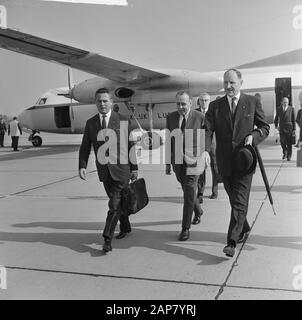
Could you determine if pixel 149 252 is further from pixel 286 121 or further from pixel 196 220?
pixel 286 121

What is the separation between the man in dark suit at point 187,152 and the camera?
4633 millimetres

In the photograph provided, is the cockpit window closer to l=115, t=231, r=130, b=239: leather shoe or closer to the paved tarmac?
the paved tarmac

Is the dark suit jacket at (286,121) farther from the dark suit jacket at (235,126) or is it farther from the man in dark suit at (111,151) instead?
the man in dark suit at (111,151)

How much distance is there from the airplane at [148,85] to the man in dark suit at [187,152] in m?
9.31

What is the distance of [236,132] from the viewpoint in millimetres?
4062

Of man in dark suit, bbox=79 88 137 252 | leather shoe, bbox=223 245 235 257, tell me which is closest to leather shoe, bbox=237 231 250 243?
leather shoe, bbox=223 245 235 257

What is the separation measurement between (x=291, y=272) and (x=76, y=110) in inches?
614

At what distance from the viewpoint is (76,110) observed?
18.1 m

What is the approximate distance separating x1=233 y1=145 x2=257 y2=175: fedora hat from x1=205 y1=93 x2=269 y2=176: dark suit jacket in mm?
84

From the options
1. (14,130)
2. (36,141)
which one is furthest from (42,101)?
(36,141)

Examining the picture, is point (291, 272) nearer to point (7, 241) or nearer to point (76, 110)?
point (7, 241)

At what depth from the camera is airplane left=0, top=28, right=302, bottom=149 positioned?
575 inches

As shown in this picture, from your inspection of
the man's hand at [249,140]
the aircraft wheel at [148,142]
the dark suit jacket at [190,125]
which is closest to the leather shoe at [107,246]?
the dark suit jacket at [190,125]
